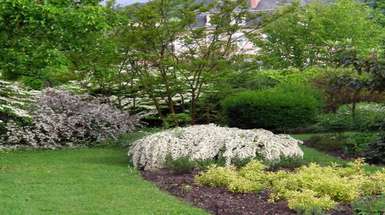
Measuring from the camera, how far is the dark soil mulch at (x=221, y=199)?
7.06 meters

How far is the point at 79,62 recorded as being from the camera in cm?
1525

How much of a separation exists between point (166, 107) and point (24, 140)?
444 cm

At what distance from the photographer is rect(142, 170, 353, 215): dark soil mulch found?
7064 mm

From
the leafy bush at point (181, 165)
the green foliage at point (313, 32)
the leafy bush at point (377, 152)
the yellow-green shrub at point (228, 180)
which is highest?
Answer: the yellow-green shrub at point (228, 180)

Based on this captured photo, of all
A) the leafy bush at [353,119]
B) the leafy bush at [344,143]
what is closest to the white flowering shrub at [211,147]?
the leafy bush at [344,143]

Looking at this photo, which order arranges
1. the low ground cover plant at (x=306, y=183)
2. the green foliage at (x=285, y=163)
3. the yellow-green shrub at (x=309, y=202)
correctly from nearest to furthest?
1. the yellow-green shrub at (x=309, y=202)
2. the low ground cover plant at (x=306, y=183)
3. the green foliage at (x=285, y=163)

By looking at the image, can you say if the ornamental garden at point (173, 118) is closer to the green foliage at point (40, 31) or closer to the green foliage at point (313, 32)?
the green foliage at point (40, 31)

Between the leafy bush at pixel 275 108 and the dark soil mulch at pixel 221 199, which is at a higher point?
the dark soil mulch at pixel 221 199

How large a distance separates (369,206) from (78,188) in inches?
146

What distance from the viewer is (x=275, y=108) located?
15.2 meters

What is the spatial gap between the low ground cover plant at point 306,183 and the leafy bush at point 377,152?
2023 millimetres

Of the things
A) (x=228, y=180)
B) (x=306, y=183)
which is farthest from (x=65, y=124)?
(x=306, y=183)

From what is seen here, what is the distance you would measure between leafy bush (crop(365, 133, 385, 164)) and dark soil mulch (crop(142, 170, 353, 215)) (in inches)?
141

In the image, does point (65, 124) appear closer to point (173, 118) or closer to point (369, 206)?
point (173, 118)
